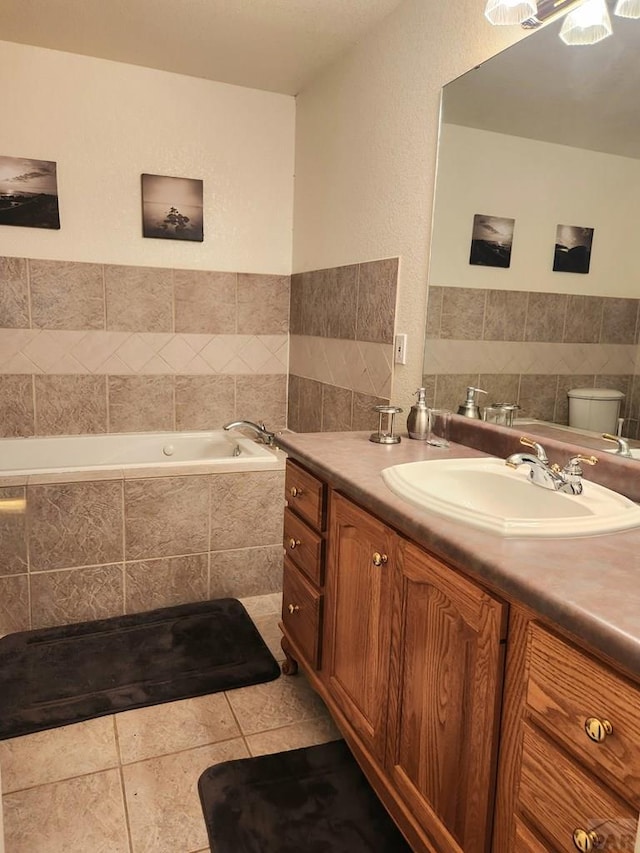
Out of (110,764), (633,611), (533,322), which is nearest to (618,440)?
(533,322)

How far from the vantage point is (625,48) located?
4.69 ft

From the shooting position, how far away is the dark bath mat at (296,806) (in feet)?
4.73

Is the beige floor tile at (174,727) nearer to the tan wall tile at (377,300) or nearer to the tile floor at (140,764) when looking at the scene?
the tile floor at (140,764)

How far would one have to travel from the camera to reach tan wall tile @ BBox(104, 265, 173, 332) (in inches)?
123

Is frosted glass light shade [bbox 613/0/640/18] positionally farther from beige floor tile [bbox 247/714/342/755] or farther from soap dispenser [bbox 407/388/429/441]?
beige floor tile [bbox 247/714/342/755]

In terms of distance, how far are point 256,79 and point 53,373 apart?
71.3 inches

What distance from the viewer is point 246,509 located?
267 cm

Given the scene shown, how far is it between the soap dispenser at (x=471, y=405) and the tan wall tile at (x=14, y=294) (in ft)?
7.21

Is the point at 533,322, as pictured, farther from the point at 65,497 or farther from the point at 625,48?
the point at 65,497

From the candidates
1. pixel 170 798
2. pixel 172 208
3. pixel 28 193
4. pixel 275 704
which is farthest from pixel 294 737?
pixel 28 193

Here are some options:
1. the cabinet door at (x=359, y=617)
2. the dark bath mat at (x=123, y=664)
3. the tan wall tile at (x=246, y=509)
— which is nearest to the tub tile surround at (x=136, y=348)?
the tan wall tile at (x=246, y=509)

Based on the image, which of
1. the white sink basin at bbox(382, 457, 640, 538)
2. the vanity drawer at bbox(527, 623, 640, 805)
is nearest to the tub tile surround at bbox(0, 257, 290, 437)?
the white sink basin at bbox(382, 457, 640, 538)

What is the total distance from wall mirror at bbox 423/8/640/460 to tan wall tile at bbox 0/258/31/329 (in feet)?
6.62

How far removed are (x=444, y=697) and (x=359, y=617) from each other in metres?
0.39
